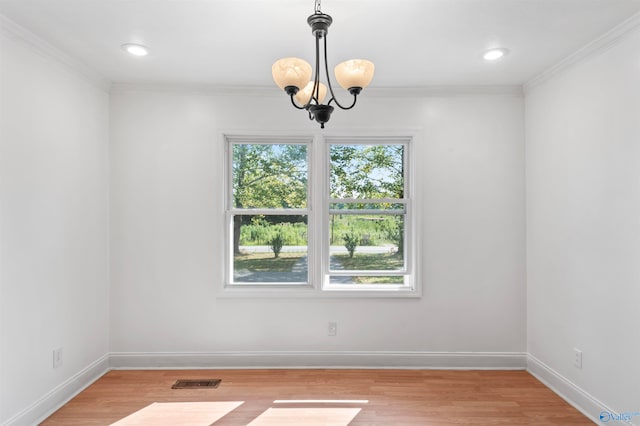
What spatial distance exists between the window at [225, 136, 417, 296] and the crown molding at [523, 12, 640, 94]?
116 cm

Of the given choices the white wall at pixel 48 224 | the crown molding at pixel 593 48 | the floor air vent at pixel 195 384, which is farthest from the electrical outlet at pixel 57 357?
the crown molding at pixel 593 48

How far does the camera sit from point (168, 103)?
11.2 feet

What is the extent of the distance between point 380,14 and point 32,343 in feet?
9.67

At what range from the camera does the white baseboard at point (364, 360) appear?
11.2 ft

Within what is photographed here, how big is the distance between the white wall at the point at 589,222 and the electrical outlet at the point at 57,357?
3.67m

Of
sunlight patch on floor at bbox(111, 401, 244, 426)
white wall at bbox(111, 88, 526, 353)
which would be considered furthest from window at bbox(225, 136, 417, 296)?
sunlight patch on floor at bbox(111, 401, 244, 426)

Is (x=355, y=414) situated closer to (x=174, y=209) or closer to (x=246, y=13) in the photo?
(x=174, y=209)

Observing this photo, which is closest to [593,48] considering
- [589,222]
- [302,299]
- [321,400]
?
[589,222]

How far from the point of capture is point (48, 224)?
105 inches

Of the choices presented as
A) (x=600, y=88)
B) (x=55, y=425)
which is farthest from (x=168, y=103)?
(x=600, y=88)

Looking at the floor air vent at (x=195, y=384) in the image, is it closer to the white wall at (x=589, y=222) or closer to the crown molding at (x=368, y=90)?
the crown molding at (x=368, y=90)

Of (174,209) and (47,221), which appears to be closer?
(47,221)

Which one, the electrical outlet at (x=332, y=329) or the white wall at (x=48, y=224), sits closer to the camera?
the white wall at (x=48, y=224)

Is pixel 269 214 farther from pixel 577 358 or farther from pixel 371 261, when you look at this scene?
pixel 577 358
